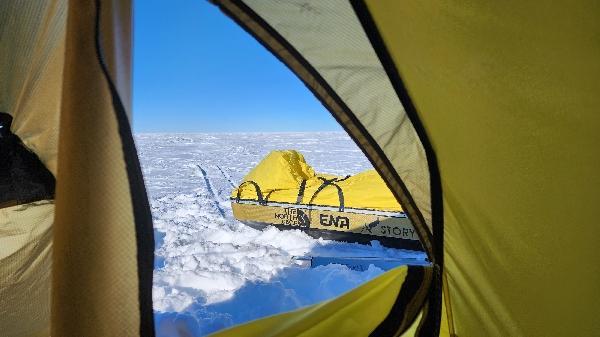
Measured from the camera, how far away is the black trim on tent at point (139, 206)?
79cm

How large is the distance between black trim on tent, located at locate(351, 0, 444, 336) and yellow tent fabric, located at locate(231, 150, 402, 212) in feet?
9.42

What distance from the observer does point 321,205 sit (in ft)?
15.7

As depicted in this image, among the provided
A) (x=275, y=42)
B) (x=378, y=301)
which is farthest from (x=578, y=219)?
(x=275, y=42)

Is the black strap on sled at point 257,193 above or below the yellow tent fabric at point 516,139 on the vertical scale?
below

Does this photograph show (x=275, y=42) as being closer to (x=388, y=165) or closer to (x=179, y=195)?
(x=388, y=165)

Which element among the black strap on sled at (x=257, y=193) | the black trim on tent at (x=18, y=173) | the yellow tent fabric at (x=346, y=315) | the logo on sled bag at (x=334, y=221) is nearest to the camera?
the yellow tent fabric at (x=346, y=315)

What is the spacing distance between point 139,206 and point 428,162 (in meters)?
1.00

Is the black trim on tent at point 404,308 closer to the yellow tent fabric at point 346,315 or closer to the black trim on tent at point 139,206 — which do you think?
the yellow tent fabric at point 346,315

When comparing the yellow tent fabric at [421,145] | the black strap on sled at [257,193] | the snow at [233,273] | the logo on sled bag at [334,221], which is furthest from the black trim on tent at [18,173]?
the black strap on sled at [257,193]

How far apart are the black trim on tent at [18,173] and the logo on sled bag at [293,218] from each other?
3.38m

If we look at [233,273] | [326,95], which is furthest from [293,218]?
[326,95]

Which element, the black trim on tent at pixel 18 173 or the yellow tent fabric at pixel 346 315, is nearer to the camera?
the yellow tent fabric at pixel 346 315

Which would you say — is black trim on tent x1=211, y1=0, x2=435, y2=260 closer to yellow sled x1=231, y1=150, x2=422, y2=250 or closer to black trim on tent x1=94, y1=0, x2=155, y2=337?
black trim on tent x1=94, y1=0, x2=155, y2=337

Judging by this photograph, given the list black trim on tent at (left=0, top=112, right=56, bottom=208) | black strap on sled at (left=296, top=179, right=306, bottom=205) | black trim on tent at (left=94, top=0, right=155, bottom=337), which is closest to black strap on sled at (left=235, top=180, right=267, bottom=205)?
black strap on sled at (left=296, top=179, right=306, bottom=205)
